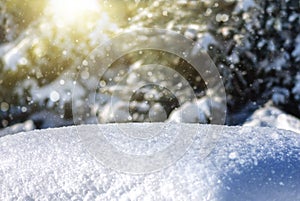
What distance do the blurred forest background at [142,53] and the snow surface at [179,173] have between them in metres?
2.40

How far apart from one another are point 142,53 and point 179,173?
9.55ft

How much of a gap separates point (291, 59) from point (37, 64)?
234 centimetres

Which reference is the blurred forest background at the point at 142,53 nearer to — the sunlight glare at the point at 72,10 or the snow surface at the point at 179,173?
the sunlight glare at the point at 72,10

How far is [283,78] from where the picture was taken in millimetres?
3975

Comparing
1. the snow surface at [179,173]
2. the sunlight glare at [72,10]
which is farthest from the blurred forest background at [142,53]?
the snow surface at [179,173]

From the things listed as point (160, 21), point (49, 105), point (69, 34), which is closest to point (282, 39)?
point (160, 21)

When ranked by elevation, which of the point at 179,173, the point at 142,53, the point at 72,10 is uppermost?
the point at 72,10

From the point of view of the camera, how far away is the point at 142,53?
4.13 metres

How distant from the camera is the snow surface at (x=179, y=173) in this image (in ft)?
4.04

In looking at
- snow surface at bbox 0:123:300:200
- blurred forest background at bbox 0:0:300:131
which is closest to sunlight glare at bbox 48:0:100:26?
blurred forest background at bbox 0:0:300:131

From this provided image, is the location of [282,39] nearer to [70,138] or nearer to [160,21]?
[160,21]

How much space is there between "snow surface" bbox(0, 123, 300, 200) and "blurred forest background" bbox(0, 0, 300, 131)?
2398mm

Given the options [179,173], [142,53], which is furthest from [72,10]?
[179,173]

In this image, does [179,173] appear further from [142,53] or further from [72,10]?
[72,10]
